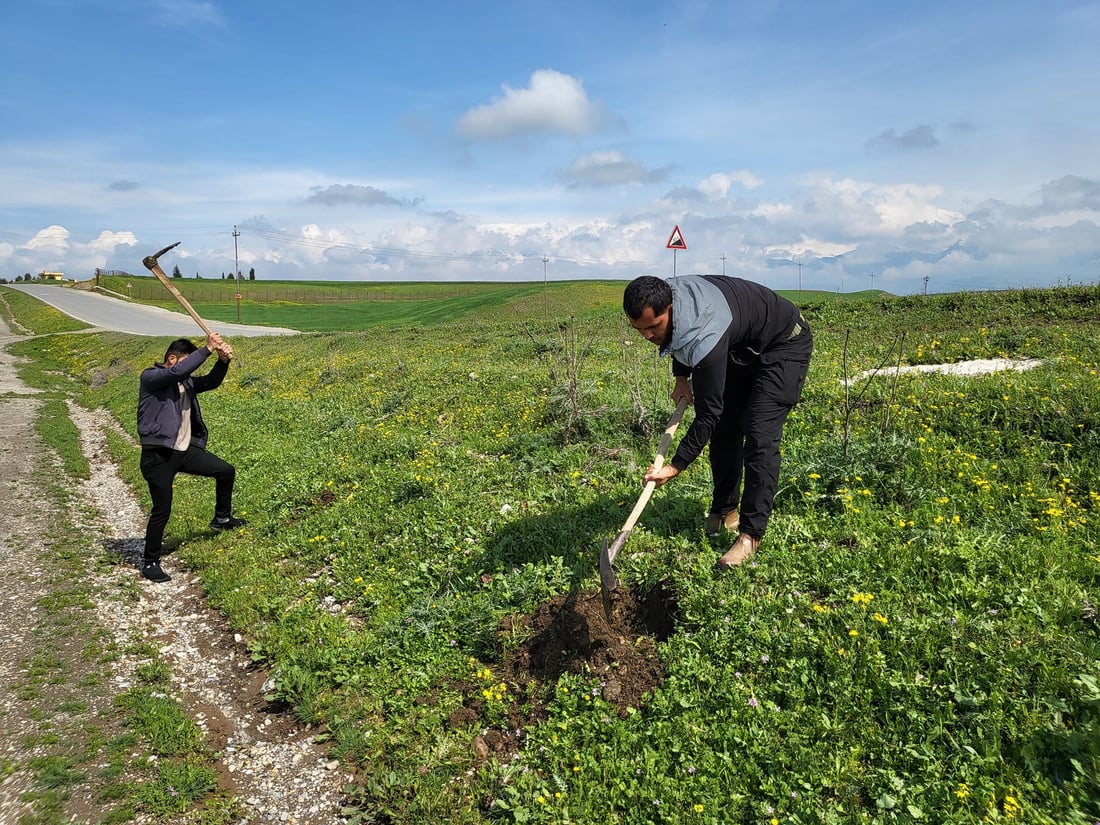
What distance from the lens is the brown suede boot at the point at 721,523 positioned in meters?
5.30

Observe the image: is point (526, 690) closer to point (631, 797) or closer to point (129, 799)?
point (631, 797)

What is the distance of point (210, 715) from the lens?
15.9 feet

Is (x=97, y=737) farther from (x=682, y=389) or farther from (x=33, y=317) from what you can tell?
(x=33, y=317)

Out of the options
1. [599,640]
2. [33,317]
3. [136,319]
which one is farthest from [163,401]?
[33,317]

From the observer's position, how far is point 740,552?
4.76 m

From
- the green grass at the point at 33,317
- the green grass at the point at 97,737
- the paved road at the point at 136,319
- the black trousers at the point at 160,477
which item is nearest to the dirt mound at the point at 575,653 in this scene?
the green grass at the point at 97,737

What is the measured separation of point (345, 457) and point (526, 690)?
245 inches

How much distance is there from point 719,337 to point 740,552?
1688 millimetres

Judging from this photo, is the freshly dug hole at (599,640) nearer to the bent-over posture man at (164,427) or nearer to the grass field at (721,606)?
the grass field at (721,606)

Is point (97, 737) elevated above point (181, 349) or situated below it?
below

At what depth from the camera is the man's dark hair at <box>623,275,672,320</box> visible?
4102 millimetres

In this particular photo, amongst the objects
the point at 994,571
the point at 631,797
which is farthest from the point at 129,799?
the point at 994,571

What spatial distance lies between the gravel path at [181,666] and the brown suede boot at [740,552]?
3000mm

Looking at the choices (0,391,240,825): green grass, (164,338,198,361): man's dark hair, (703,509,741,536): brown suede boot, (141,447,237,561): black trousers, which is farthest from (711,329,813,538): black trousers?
(141,447,237,561): black trousers
